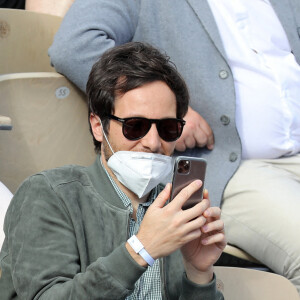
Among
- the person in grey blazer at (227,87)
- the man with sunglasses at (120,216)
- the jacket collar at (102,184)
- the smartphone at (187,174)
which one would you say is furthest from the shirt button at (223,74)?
the smartphone at (187,174)

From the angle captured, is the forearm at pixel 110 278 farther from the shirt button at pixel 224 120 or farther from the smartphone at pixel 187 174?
the shirt button at pixel 224 120

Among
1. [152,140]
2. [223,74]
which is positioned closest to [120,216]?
[152,140]

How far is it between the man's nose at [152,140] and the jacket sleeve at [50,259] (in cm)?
26

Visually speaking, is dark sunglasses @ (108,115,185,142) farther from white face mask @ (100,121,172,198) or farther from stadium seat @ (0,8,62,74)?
stadium seat @ (0,8,62,74)

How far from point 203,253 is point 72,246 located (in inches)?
11.9

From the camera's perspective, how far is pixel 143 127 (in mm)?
1442

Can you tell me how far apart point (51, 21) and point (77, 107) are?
0.44 metres

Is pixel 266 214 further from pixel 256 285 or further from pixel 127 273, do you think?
pixel 127 273

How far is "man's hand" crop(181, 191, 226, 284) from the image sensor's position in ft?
4.43

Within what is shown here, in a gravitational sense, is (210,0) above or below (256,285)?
above

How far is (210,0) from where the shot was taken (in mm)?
2453

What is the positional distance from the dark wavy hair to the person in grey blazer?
65cm

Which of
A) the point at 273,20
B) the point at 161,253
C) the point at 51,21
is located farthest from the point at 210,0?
the point at 161,253

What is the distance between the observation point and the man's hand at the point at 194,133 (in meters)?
2.19
